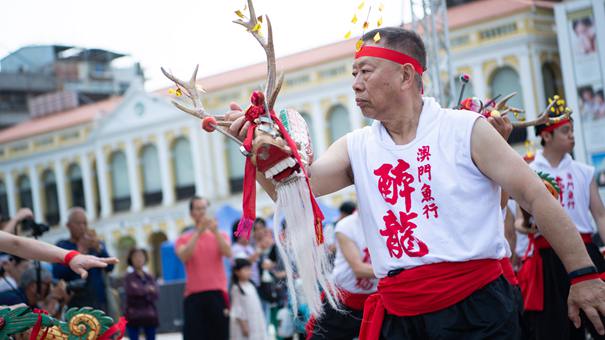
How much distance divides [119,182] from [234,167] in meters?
7.37

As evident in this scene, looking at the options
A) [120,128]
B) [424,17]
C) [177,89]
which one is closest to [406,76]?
[177,89]

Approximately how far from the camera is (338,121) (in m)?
31.1

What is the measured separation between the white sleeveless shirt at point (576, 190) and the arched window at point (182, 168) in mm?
30156

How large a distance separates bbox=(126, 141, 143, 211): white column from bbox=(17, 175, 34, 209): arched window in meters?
6.75

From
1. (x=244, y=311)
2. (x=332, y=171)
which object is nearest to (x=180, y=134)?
(x=244, y=311)

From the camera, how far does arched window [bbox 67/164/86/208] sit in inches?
1597

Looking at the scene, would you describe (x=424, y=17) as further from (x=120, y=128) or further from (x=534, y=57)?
(x=120, y=128)

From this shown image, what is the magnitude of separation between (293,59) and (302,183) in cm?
2987

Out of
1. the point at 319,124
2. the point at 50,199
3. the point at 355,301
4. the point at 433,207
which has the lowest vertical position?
the point at 355,301

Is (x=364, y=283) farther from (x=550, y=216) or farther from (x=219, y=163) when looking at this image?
(x=219, y=163)

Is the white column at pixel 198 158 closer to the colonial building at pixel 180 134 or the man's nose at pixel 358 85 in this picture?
the colonial building at pixel 180 134

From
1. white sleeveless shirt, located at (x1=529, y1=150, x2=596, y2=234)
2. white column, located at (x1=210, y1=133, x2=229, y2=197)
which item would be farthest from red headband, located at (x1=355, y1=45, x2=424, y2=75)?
white column, located at (x1=210, y1=133, x2=229, y2=197)

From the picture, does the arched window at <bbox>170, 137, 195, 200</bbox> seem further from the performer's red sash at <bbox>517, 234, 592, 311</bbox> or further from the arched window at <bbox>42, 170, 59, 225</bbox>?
the performer's red sash at <bbox>517, 234, 592, 311</bbox>

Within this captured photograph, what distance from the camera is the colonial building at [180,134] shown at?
2602cm
